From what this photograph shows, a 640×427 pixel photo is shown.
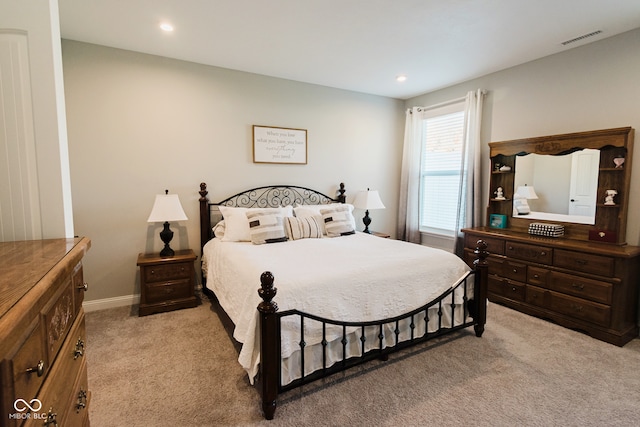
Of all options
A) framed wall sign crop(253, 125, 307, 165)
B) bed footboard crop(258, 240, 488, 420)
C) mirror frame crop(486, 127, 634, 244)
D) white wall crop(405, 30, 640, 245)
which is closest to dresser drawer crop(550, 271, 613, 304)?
mirror frame crop(486, 127, 634, 244)

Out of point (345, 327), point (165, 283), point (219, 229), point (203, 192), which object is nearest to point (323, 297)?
point (345, 327)

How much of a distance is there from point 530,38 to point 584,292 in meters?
2.37

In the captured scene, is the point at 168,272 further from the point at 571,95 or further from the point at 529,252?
the point at 571,95

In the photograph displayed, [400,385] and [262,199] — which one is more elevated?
[262,199]

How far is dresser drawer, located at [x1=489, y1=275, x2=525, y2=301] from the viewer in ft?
10.6

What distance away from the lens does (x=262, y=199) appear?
4.02m

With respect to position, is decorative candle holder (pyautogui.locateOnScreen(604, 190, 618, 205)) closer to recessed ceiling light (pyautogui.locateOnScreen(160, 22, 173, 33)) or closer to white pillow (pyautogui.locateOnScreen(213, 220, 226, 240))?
white pillow (pyautogui.locateOnScreen(213, 220, 226, 240))

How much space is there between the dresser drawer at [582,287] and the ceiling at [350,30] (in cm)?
219

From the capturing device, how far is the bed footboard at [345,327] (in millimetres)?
1730

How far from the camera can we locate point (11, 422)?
2.03ft

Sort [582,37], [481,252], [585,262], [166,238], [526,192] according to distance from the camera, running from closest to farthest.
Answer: [481,252], [585,262], [582,37], [166,238], [526,192]

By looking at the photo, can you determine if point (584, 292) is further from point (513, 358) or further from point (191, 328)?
point (191, 328)

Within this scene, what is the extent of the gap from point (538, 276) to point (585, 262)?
42 centimetres

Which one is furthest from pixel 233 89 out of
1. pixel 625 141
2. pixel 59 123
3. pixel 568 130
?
pixel 625 141
